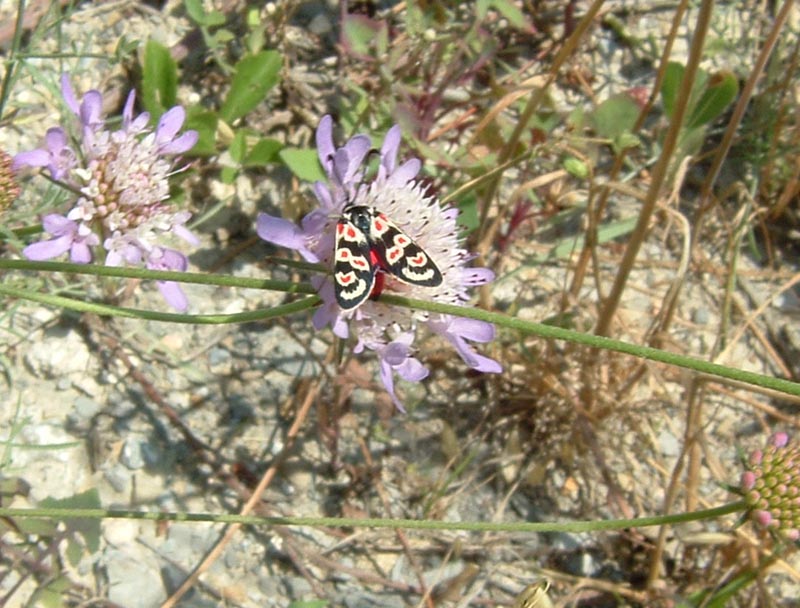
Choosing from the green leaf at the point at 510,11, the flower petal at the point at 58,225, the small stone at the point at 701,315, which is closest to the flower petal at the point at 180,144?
the flower petal at the point at 58,225

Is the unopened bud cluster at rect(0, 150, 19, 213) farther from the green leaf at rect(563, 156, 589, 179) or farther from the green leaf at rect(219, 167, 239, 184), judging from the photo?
the green leaf at rect(563, 156, 589, 179)

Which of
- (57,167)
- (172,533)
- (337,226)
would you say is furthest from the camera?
(172,533)

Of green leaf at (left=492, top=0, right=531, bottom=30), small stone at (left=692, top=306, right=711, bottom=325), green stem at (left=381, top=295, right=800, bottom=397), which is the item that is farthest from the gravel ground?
green stem at (left=381, top=295, right=800, bottom=397)

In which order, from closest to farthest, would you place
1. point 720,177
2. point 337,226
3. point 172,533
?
point 337,226 < point 172,533 < point 720,177

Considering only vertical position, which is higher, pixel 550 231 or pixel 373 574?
pixel 550 231

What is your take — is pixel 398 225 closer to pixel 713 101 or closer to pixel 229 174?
pixel 229 174

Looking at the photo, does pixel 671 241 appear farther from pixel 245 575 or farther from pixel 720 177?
pixel 245 575

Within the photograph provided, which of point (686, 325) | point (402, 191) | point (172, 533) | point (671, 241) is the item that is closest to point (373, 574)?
point (172, 533)

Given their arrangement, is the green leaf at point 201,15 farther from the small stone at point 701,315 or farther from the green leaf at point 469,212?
the small stone at point 701,315
